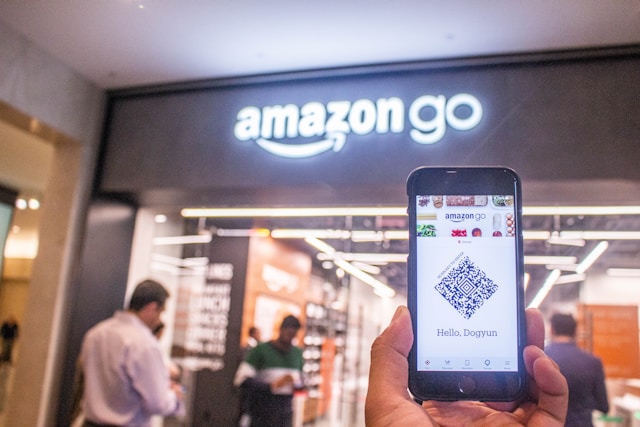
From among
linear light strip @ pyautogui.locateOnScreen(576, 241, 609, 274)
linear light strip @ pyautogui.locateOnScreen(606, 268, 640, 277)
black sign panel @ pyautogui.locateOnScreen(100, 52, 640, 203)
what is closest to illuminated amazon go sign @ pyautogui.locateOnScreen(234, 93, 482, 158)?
black sign panel @ pyautogui.locateOnScreen(100, 52, 640, 203)

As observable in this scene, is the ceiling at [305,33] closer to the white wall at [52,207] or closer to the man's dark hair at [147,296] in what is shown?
the white wall at [52,207]

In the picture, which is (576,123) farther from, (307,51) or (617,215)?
(307,51)

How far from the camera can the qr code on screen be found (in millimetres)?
1240

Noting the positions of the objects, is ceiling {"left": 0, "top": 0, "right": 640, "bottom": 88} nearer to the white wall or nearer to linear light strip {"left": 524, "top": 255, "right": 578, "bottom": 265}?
the white wall

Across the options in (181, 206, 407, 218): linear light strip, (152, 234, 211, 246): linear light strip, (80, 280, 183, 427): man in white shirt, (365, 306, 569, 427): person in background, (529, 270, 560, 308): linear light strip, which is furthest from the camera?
(152, 234, 211, 246): linear light strip

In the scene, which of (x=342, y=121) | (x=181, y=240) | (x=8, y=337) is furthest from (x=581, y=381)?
(x=8, y=337)

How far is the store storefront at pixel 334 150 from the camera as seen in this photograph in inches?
145

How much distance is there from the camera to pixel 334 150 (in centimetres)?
412

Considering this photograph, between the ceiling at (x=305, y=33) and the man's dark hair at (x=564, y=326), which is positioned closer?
the ceiling at (x=305, y=33)

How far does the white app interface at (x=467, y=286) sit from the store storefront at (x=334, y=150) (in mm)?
2529

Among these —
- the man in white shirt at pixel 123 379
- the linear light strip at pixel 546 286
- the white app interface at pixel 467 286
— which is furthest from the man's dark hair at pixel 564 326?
the white app interface at pixel 467 286

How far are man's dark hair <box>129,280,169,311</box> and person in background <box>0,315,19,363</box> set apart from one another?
6.54m

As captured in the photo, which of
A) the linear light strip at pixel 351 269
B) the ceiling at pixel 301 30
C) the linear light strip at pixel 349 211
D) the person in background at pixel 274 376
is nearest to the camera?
the ceiling at pixel 301 30

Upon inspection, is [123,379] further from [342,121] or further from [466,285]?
[466,285]
